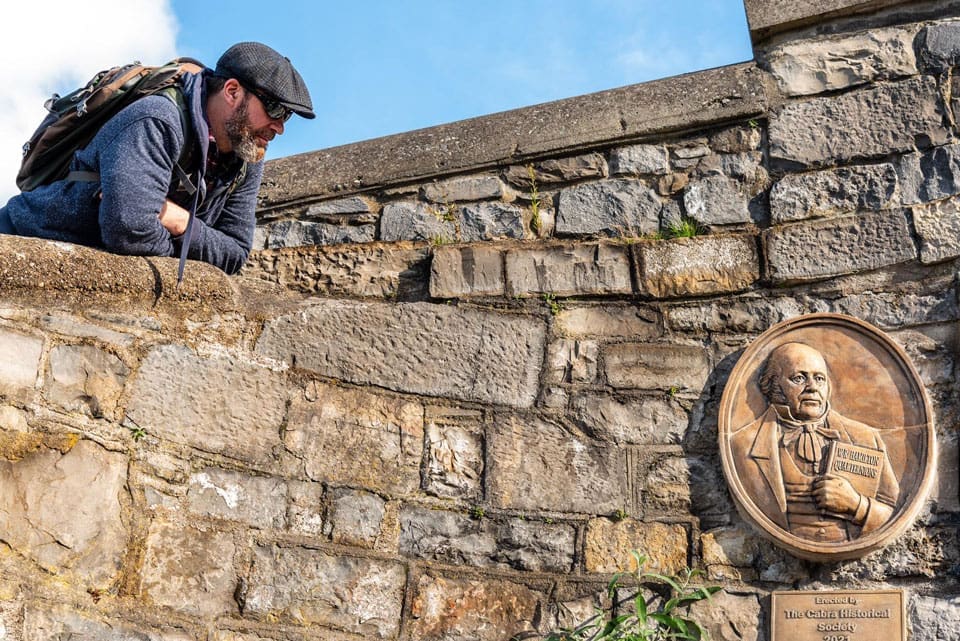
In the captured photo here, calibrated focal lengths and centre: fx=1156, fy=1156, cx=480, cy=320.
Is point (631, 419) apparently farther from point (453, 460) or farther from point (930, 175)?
point (930, 175)

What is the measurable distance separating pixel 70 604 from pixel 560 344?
1.55 meters

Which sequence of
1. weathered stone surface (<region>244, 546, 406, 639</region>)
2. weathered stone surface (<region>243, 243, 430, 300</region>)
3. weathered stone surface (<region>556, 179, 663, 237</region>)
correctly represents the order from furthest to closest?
weathered stone surface (<region>243, 243, 430, 300</region>) < weathered stone surface (<region>556, 179, 663, 237</region>) < weathered stone surface (<region>244, 546, 406, 639</region>)

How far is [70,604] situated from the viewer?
291 centimetres

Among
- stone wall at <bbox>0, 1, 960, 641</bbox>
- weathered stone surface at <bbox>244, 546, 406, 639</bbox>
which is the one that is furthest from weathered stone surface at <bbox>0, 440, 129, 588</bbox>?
weathered stone surface at <bbox>244, 546, 406, 639</bbox>

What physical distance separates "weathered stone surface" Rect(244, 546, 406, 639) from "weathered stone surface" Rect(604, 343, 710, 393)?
0.87 metres

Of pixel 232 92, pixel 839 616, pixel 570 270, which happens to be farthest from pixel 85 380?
pixel 839 616

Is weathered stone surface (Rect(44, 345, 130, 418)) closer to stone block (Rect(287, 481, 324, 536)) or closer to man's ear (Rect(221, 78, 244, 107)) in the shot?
stone block (Rect(287, 481, 324, 536))

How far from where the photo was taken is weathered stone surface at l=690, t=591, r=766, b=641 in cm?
309

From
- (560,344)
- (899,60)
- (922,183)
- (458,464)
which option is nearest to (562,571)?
(458,464)

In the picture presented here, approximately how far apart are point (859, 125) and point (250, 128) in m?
1.84

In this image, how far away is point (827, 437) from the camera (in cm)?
315

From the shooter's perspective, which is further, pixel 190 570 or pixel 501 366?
pixel 501 366

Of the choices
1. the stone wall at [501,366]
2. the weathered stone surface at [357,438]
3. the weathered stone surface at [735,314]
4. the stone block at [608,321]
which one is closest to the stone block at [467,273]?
the stone wall at [501,366]

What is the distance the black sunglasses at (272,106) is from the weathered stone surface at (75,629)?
4.84 feet
